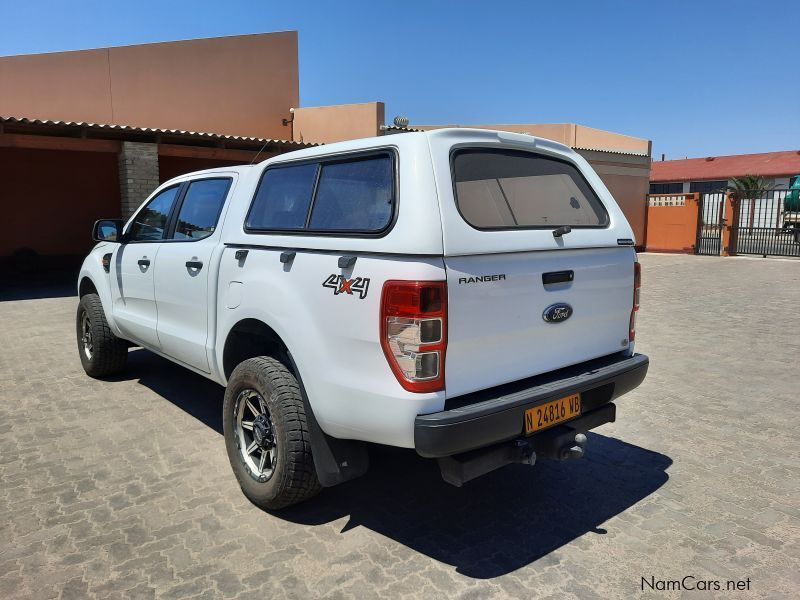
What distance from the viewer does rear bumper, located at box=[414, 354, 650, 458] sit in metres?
2.46

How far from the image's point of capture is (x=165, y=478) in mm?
3658

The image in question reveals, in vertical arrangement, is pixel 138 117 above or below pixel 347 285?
above

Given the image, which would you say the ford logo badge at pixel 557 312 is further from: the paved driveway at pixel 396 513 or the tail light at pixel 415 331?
the paved driveway at pixel 396 513

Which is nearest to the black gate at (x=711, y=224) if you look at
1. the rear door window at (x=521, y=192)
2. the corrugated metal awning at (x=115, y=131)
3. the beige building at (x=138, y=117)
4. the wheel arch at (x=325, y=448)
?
the beige building at (x=138, y=117)

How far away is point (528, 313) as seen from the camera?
2.84 meters

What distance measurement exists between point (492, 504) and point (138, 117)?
15413mm

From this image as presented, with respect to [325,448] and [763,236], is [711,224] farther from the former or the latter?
[325,448]

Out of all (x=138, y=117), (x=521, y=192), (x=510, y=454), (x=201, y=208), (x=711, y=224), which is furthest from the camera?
(x=711, y=224)

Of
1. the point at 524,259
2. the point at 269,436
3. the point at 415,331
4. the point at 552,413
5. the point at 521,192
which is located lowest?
the point at 269,436

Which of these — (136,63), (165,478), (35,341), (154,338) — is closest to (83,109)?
(136,63)

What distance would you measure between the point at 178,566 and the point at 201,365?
1.45 meters

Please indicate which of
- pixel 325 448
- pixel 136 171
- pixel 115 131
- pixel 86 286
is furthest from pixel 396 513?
pixel 115 131

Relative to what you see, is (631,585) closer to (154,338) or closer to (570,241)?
(570,241)

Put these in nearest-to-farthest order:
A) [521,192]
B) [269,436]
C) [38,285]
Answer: [269,436] → [521,192] → [38,285]
